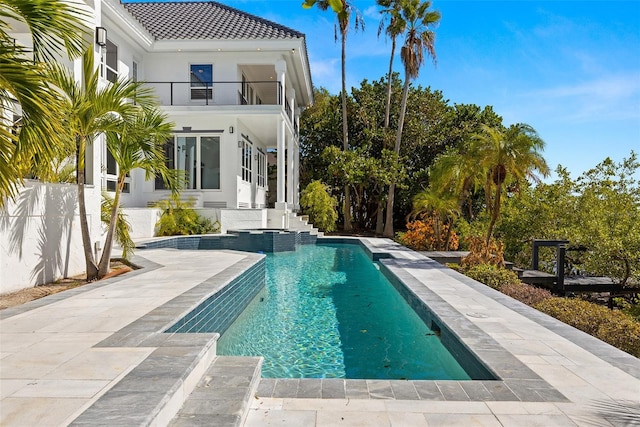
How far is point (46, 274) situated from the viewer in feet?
22.2

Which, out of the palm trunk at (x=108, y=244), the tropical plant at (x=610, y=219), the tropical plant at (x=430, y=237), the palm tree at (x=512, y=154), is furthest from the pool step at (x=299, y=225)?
the palm trunk at (x=108, y=244)

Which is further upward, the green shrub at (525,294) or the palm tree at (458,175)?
the palm tree at (458,175)

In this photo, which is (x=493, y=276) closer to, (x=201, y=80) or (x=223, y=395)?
(x=223, y=395)

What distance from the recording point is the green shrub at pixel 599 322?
502 centimetres

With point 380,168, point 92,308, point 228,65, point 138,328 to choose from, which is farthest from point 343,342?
point 380,168

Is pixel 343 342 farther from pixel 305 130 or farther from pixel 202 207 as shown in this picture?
pixel 305 130

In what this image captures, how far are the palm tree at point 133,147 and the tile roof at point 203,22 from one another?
32.7ft

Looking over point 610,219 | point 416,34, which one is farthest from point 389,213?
point 610,219

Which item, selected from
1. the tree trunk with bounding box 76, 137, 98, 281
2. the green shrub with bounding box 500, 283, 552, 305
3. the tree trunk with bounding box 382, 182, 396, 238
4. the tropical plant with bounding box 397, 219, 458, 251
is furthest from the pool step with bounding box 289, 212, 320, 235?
the tree trunk with bounding box 76, 137, 98, 281

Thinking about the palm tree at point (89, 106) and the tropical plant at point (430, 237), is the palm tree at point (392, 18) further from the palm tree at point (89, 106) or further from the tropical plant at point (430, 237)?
the palm tree at point (89, 106)

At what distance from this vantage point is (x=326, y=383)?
133 inches

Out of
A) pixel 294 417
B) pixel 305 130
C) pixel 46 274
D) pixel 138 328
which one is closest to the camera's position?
pixel 294 417

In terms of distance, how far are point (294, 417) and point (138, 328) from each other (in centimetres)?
A: 207

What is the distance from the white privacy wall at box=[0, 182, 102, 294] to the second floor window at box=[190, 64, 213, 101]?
10252 millimetres
